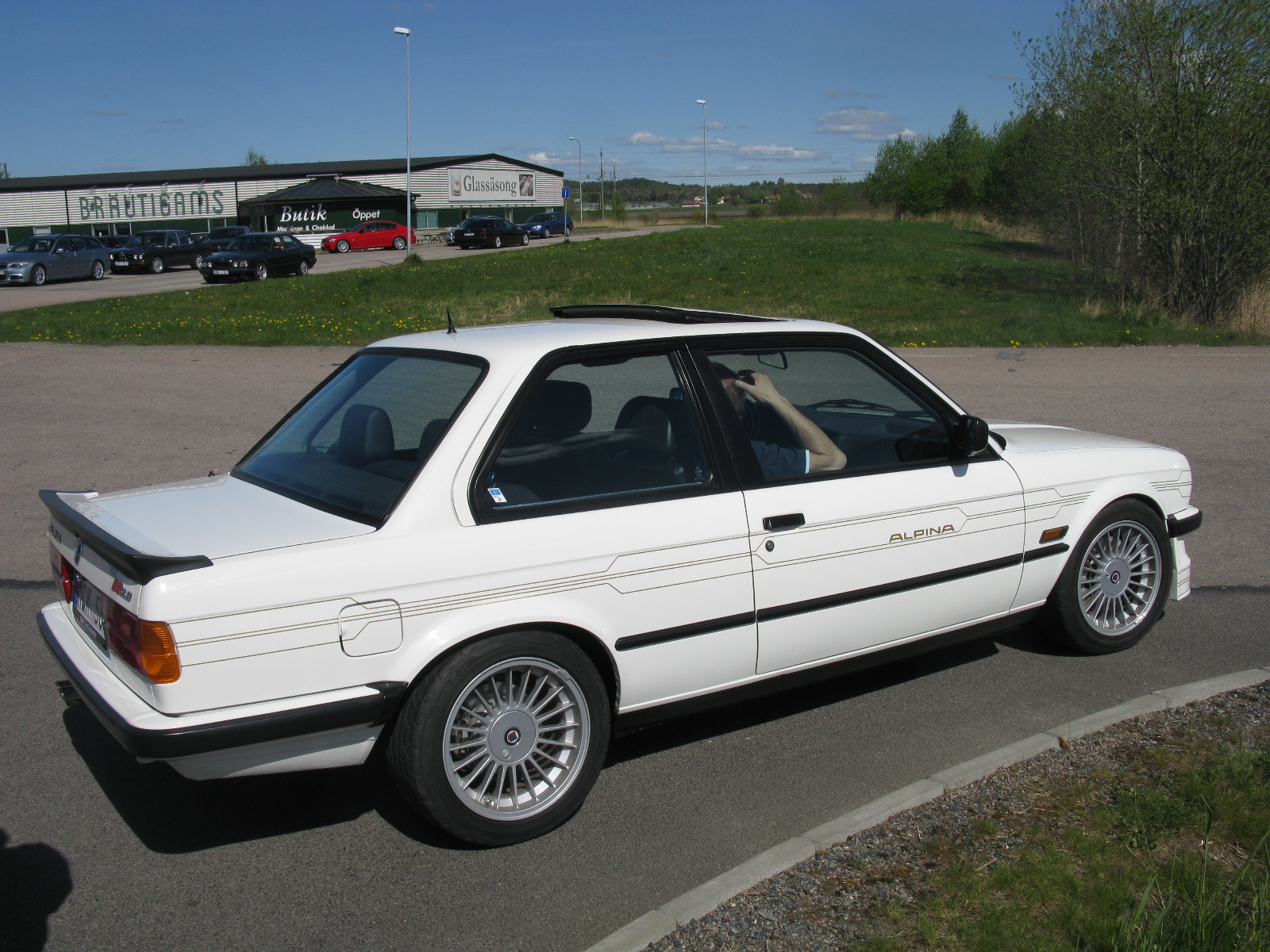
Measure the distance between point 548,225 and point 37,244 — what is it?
1084 inches

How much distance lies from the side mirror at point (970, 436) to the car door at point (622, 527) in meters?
1.10

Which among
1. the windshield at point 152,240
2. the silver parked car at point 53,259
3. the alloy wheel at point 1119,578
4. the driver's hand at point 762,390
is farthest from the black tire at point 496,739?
the windshield at point 152,240

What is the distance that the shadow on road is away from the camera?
295 centimetres

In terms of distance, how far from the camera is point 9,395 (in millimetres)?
12688

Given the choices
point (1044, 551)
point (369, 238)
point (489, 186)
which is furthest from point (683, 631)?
point (489, 186)

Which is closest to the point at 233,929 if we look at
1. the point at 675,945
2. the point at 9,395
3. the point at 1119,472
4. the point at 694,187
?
the point at 675,945

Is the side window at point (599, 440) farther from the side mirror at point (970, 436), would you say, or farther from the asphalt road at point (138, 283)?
the asphalt road at point (138, 283)

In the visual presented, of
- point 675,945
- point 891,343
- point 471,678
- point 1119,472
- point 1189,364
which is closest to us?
point 675,945

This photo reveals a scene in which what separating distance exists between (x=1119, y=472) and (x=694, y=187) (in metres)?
197

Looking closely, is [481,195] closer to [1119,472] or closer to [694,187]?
[1119,472]

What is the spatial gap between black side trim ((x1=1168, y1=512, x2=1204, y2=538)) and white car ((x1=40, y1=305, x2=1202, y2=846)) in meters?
0.43

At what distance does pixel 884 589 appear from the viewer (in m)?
4.06

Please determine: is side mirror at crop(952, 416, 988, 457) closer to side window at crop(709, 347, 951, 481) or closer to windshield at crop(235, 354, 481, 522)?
side window at crop(709, 347, 951, 481)

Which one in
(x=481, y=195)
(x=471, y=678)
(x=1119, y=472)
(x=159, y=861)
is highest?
(x=481, y=195)
